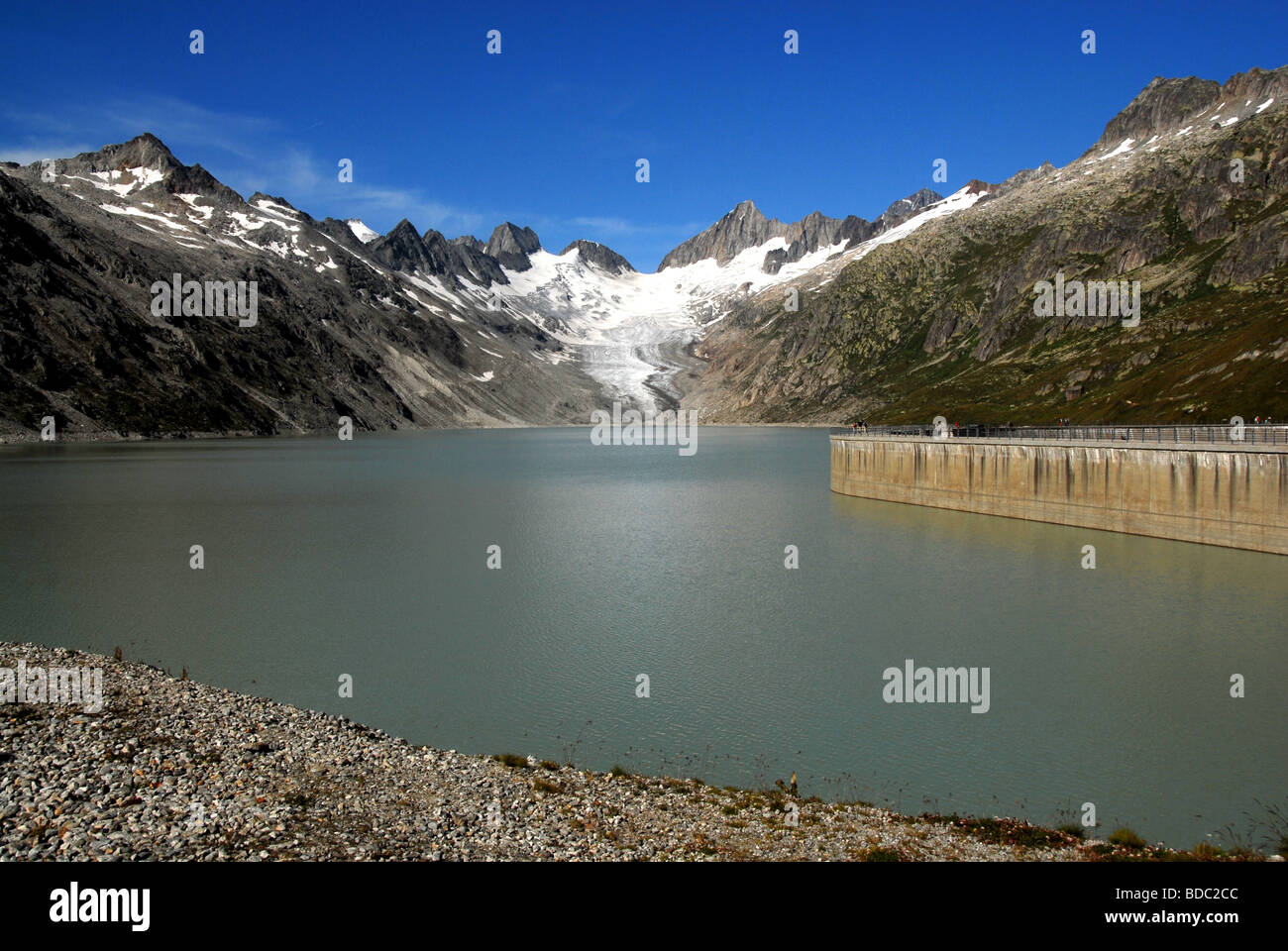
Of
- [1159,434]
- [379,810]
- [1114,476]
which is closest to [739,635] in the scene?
[379,810]

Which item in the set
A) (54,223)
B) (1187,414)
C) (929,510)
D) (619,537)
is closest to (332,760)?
(619,537)

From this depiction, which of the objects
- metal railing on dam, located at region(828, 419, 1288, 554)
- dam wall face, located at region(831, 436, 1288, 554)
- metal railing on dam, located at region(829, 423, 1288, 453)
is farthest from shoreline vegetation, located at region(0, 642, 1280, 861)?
metal railing on dam, located at region(829, 423, 1288, 453)

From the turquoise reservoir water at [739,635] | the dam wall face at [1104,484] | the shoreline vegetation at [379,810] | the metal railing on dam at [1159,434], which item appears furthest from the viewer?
the metal railing on dam at [1159,434]

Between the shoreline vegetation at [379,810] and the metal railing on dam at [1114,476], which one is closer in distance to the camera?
the shoreline vegetation at [379,810]

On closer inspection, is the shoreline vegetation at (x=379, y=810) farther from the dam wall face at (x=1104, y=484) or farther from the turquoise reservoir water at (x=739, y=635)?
the dam wall face at (x=1104, y=484)

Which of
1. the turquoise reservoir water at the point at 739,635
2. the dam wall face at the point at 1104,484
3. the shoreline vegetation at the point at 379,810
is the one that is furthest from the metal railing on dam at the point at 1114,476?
the shoreline vegetation at the point at 379,810

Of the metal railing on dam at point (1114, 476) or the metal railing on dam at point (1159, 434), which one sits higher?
the metal railing on dam at point (1159, 434)

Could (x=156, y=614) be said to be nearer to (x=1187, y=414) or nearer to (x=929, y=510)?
(x=929, y=510)

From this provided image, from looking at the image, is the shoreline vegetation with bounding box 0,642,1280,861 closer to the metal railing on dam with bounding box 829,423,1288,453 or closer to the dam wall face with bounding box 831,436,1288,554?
the dam wall face with bounding box 831,436,1288,554
